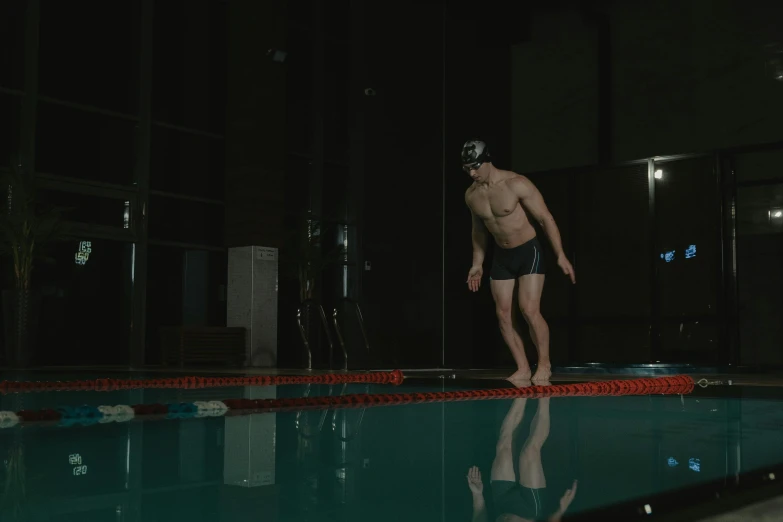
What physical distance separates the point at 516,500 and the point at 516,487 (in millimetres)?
154

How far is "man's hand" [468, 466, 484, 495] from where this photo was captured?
1.79 m

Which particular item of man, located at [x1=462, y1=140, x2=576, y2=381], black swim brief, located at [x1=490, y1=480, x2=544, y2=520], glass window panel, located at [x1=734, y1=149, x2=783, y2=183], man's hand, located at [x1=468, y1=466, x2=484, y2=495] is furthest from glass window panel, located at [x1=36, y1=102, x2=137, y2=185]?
black swim brief, located at [x1=490, y1=480, x2=544, y2=520]

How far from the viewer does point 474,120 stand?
15992 millimetres

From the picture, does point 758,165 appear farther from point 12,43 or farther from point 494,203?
point 12,43

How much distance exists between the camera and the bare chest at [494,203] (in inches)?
288

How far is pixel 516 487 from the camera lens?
5.97 ft

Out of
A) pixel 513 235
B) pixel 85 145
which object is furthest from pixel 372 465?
pixel 85 145

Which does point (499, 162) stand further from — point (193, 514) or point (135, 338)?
point (193, 514)

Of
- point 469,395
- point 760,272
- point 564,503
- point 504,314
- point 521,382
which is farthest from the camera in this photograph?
point 760,272

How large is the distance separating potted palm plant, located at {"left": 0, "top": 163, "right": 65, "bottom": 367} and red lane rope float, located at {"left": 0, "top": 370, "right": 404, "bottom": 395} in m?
3.60

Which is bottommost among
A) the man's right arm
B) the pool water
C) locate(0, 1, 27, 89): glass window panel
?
the pool water

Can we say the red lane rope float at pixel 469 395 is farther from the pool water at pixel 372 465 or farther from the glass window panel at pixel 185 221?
the glass window panel at pixel 185 221

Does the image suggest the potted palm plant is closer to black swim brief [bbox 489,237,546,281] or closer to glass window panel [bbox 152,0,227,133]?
glass window panel [bbox 152,0,227,133]

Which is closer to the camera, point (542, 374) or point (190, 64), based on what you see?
point (542, 374)
